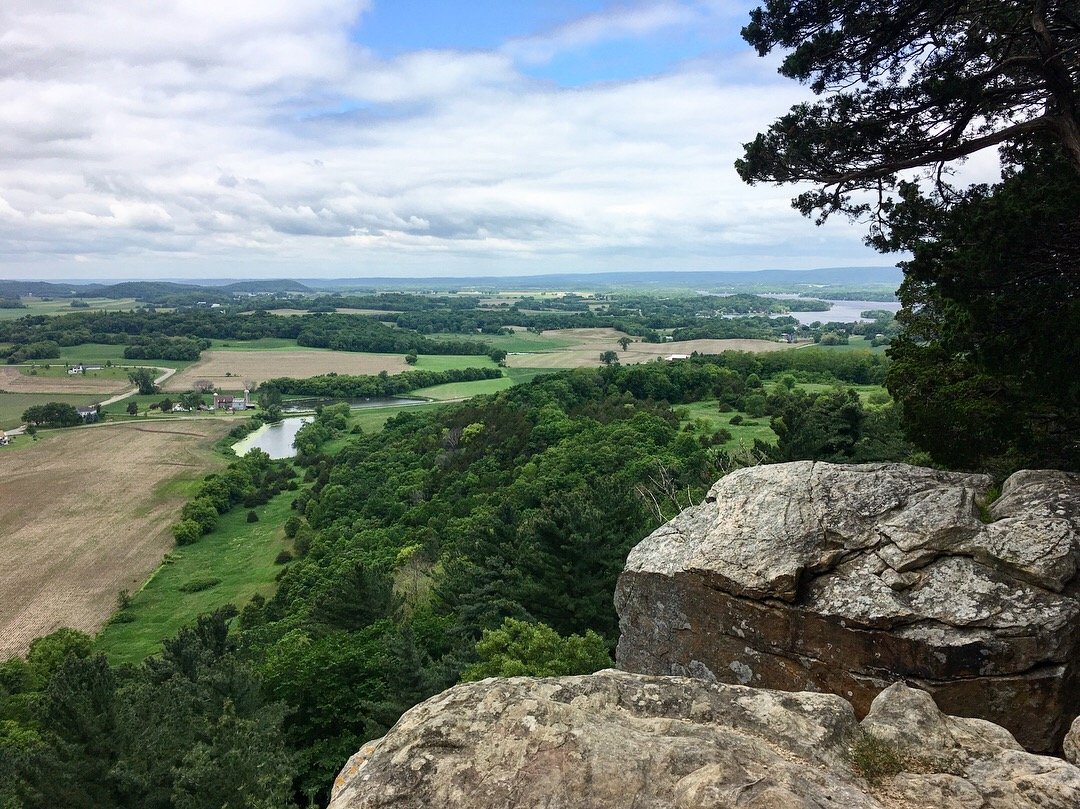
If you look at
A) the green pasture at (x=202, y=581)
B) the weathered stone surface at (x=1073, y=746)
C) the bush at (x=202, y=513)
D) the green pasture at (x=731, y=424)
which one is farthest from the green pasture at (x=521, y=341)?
the weathered stone surface at (x=1073, y=746)

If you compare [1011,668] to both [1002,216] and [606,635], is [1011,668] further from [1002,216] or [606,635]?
[606,635]

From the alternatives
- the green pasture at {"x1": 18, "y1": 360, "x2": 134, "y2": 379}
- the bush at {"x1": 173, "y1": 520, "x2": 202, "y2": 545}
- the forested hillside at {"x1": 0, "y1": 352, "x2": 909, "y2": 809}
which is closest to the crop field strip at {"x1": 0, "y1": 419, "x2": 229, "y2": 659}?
the bush at {"x1": 173, "y1": 520, "x2": 202, "y2": 545}

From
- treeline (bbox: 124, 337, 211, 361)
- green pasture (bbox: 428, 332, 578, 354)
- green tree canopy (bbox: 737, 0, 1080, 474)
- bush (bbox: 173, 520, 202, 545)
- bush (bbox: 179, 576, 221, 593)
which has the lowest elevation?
bush (bbox: 179, 576, 221, 593)

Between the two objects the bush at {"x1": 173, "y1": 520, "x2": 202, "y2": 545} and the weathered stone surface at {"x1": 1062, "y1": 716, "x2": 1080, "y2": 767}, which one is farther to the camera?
the bush at {"x1": 173, "y1": 520, "x2": 202, "y2": 545}

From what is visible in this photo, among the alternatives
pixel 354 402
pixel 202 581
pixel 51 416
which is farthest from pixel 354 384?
pixel 202 581

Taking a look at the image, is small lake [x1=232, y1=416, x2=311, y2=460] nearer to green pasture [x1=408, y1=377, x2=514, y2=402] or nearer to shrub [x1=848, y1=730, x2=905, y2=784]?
green pasture [x1=408, y1=377, x2=514, y2=402]

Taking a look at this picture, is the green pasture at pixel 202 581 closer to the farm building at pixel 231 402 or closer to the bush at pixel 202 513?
the bush at pixel 202 513
